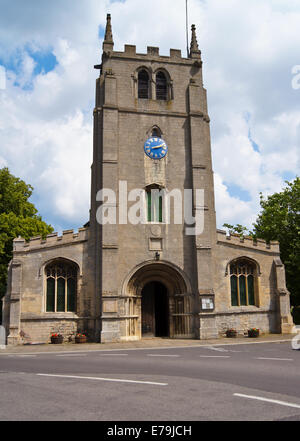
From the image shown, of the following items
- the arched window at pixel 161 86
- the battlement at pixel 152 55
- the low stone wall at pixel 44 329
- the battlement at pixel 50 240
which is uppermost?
the battlement at pixel 152 55

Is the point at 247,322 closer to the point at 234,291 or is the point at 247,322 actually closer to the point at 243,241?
the point at 234,291

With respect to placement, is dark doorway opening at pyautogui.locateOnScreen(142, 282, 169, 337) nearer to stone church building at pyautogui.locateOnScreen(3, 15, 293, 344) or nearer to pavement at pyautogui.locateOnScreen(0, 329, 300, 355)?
stone church building at pyautogui.locateOnScreen(3, 15, 293, 344)

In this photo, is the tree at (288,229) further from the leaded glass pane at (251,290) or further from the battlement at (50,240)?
the battlement at (50,240)

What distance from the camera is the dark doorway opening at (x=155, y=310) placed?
81.3 ft

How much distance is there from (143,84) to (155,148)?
5050 millimetres

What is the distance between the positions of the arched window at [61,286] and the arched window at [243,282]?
985 centimetres

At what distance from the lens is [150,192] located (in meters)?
24.9

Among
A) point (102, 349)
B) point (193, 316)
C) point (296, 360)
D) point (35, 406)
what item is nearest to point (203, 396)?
point (35, 406)

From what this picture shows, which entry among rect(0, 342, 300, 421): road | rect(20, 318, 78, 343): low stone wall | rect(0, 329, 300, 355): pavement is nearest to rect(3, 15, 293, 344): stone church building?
rect(20, 318, 78, 343): low stone wall

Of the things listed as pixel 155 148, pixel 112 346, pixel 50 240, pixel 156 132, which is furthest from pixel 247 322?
pixel 156 132

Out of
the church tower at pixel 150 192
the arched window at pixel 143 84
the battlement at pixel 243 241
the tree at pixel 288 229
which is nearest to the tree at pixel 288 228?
the tree at pixel 288 229

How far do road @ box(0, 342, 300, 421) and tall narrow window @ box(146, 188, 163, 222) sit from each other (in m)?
13.2

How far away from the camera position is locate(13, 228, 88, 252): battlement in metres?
23.0

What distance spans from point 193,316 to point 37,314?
899cm
